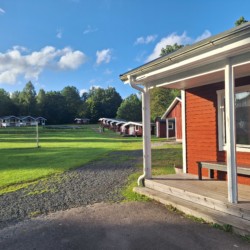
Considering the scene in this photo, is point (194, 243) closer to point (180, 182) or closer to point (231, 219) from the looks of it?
point (231, 219)

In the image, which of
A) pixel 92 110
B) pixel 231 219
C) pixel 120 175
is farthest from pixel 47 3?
pixel 92 110

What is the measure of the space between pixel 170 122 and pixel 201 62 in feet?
86.6

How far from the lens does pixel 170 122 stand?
100ft

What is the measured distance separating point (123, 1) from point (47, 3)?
400 cm

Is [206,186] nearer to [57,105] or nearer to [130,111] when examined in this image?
[130,111]

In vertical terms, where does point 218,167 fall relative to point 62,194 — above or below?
above

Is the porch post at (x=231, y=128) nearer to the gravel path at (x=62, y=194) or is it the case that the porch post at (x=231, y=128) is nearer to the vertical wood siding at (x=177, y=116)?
the gravel path at (x=62, y=194)

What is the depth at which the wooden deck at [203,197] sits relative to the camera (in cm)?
390

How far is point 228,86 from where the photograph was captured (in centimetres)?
412

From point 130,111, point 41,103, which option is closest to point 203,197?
point 130,111

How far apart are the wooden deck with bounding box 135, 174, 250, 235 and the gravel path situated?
3.14 feet

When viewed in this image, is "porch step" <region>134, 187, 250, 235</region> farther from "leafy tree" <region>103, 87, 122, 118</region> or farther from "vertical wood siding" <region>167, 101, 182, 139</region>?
"leafy tree" <region>103, 87, 122, 118</region>

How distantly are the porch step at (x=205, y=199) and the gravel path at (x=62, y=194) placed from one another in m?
0.91

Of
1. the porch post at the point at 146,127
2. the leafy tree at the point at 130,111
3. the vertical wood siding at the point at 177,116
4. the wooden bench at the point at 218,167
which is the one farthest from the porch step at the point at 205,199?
the leafy tree at the point at 130,111
